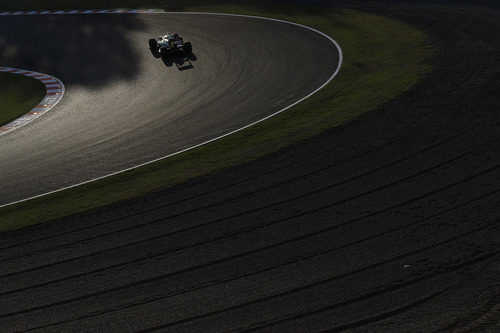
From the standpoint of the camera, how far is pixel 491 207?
8.79 m

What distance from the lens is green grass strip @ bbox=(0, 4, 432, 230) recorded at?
11.6 meters

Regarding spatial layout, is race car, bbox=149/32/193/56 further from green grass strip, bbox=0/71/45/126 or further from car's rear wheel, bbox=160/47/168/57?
green grass strip, bbox=0/71/45/126

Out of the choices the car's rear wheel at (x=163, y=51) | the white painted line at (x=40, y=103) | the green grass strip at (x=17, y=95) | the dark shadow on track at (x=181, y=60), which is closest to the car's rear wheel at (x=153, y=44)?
the dark shadow on track at (x=181, y=60)

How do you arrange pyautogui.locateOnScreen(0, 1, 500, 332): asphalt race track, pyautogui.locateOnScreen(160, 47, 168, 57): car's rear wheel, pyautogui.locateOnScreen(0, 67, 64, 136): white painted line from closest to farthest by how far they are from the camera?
pyautogui.locateOnScreen(0, 1, 500, 332): asphalt race track < pyautogui.locateOnScreen(0, 67, 64, 136): white painted line < pyautogui.locateOnScreen(160, 47, 168, 57): car's rear wheel

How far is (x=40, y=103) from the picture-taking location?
786 inches

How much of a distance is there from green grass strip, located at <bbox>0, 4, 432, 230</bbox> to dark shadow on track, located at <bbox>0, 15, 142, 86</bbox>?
28.9 feet

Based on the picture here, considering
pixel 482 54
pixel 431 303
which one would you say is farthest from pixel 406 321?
pixel 482 54

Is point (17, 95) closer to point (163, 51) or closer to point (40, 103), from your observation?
point (40, 103)

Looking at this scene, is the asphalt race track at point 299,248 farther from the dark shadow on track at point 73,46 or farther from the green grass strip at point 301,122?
the dark shadow on track at point 73,46

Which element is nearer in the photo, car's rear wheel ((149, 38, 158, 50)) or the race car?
the race car

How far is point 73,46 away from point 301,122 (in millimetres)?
15997

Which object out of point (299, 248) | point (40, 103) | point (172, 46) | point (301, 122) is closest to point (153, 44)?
point (172, 46)

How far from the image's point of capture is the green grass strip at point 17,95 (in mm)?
19188

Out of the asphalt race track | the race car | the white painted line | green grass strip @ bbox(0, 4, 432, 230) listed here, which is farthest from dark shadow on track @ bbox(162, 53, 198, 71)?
the asphalt race track
